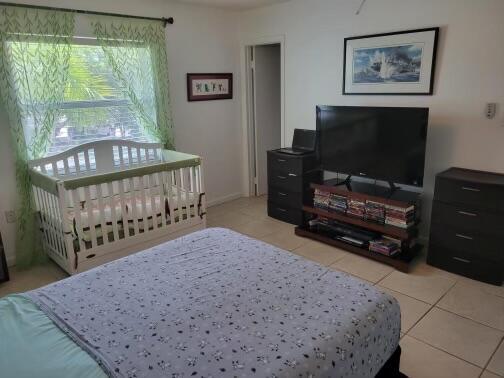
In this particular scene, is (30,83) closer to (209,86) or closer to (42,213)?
(42,213)

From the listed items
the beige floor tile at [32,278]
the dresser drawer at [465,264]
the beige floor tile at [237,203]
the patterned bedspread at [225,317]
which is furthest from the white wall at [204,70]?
the dresser drawer at [465,264]

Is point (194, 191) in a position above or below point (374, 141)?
below

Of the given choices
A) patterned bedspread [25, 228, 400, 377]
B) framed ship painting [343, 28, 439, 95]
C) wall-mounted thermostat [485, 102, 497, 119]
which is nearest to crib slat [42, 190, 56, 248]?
patterned bedspread [25, 228, 400, 377]

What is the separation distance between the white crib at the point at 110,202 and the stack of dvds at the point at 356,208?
1.46m

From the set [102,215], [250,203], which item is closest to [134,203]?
[102,215]

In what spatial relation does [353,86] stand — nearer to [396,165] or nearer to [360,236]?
[396,165]

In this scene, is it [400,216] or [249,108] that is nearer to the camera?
[400,216]

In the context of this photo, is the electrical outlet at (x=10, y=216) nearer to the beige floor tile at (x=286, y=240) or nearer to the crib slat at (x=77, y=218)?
the crib slat at (x=77, y=218)

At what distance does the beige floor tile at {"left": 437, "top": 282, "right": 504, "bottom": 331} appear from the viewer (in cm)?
239

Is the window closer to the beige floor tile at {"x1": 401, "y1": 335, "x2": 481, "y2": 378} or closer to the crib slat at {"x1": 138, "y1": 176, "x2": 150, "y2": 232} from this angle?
the crib slat at {"x1": 138, "y1": 176, "x2": 150, "y2": 232}

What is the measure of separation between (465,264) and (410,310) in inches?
29.4

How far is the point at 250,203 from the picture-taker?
491 centimetres

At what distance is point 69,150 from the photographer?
3.38 metres

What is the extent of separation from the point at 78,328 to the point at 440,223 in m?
2.71
